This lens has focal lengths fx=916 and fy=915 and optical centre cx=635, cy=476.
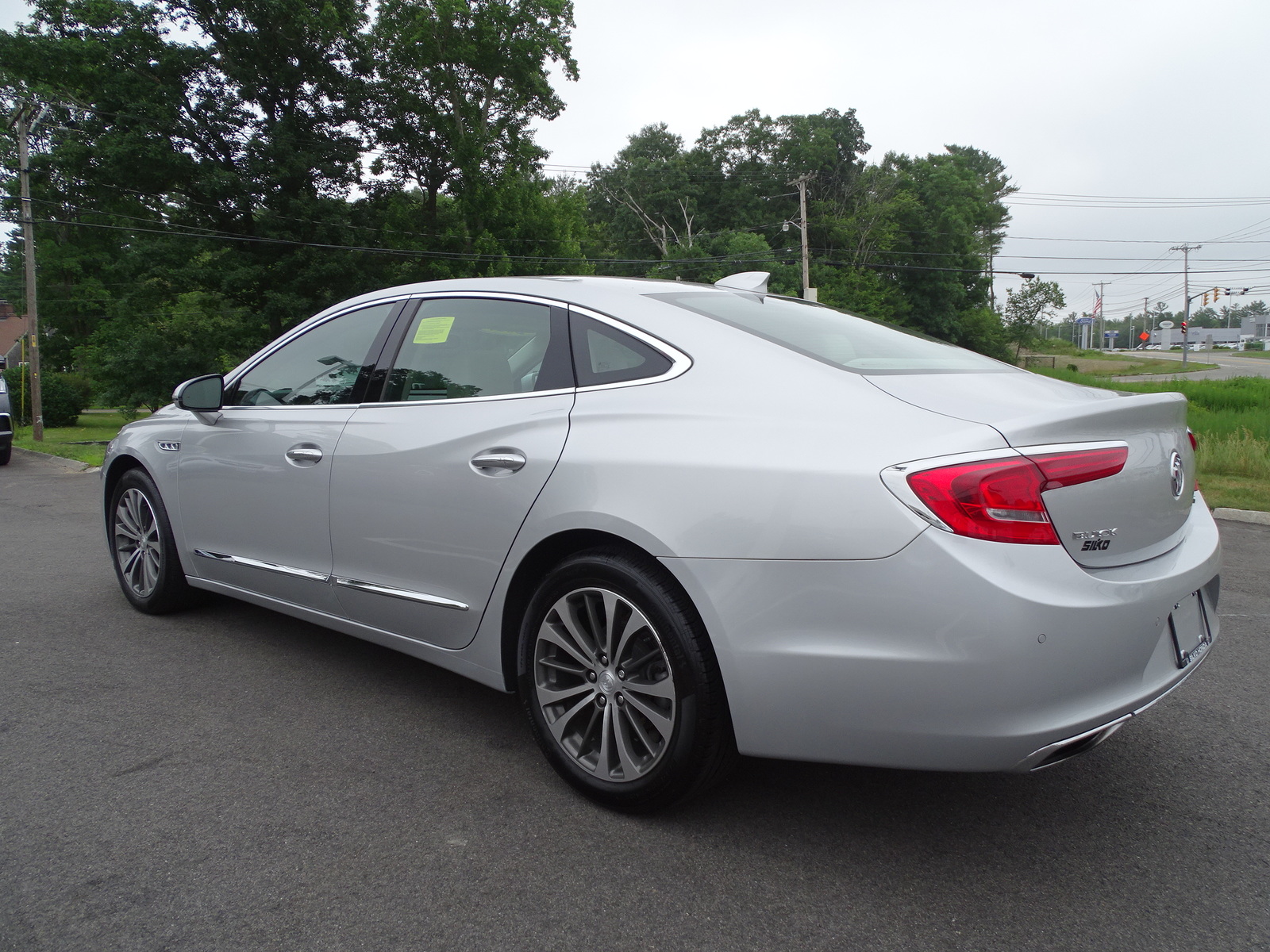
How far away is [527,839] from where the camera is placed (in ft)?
8.07

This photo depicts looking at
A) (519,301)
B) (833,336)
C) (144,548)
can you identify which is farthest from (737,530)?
(144,548)

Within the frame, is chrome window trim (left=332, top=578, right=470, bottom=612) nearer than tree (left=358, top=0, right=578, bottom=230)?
Yes

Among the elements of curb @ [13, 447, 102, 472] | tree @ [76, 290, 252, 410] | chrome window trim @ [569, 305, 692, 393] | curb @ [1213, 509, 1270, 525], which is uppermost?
tree @ [76, 290, 252, 410]

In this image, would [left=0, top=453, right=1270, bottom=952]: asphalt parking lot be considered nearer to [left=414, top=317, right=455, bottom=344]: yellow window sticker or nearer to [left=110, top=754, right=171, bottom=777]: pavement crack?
[left=110, top=754, right=171, bottom=777]: pavement crack

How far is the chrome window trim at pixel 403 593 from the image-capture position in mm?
2957

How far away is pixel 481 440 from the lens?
2871 millimetres

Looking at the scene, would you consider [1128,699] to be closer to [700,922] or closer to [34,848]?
[700,922]

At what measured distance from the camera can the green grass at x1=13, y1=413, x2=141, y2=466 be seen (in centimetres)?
1523

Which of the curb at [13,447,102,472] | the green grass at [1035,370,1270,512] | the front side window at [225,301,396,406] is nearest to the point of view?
the front side window at [225,301,396,406]

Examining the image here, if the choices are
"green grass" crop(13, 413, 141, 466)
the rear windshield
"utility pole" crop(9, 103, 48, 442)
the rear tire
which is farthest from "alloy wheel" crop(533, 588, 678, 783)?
"utility pole" crop(9, 103, 48, 442)

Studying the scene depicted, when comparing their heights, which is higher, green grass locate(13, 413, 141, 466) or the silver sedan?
the silver sedan

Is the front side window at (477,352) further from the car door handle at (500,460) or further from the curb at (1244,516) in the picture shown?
the curb at (1244,516)

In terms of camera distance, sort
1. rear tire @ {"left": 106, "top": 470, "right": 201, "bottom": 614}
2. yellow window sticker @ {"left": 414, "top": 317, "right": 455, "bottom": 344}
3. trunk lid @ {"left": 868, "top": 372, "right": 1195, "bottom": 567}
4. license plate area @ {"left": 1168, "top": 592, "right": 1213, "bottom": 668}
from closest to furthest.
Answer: trunk lid @ {"left": 868, "top": 372, "right": 1195, "bottom": 567}, license plate area @ {"left": 1168, "top": 592, "right": 1213, "bottom": 668}, yellow window sticker @ {"left": 414, "top": 317, "right": 455, "bottom": 344}, rear tire @ {"left": 106, "top": 470, "right": 201, "bottom": 614}

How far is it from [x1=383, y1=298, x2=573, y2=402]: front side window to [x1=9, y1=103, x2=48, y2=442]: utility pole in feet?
76.0
